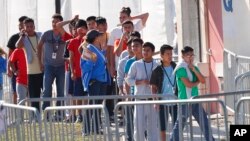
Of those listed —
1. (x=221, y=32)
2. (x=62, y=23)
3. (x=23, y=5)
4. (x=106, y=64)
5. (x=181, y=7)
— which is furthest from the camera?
(x=23, y=5)

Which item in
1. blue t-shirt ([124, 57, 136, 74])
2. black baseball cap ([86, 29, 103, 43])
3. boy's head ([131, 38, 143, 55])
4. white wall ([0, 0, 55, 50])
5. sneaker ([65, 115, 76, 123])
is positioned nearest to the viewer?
sneaker ([65, 115, 76, 123])

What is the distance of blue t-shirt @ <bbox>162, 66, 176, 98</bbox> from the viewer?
13.0m

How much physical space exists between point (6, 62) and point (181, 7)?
12.0 feet

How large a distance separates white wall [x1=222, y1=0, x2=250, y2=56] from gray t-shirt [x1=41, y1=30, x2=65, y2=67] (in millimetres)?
3103

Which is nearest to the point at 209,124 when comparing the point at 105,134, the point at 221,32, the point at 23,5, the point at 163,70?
the point at 105,134

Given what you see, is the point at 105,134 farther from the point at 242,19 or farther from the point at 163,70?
the point at 242,19

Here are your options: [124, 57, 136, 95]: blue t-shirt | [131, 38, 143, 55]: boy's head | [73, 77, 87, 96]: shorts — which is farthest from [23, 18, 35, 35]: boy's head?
[131, 38, 143, 55]: boy's head

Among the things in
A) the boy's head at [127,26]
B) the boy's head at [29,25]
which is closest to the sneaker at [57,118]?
the boy's head at [127,26]

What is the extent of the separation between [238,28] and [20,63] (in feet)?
13.1

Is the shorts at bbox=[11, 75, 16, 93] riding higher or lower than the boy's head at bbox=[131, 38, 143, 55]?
lower

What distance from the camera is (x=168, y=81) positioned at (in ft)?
42.8

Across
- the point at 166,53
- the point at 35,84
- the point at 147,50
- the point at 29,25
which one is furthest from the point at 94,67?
the point at 35,84

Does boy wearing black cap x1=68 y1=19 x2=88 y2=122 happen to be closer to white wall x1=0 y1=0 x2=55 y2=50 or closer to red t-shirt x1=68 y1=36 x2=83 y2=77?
red t-shirt x1=68 y1=36 x2=83 y2=77

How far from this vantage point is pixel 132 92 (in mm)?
13664
